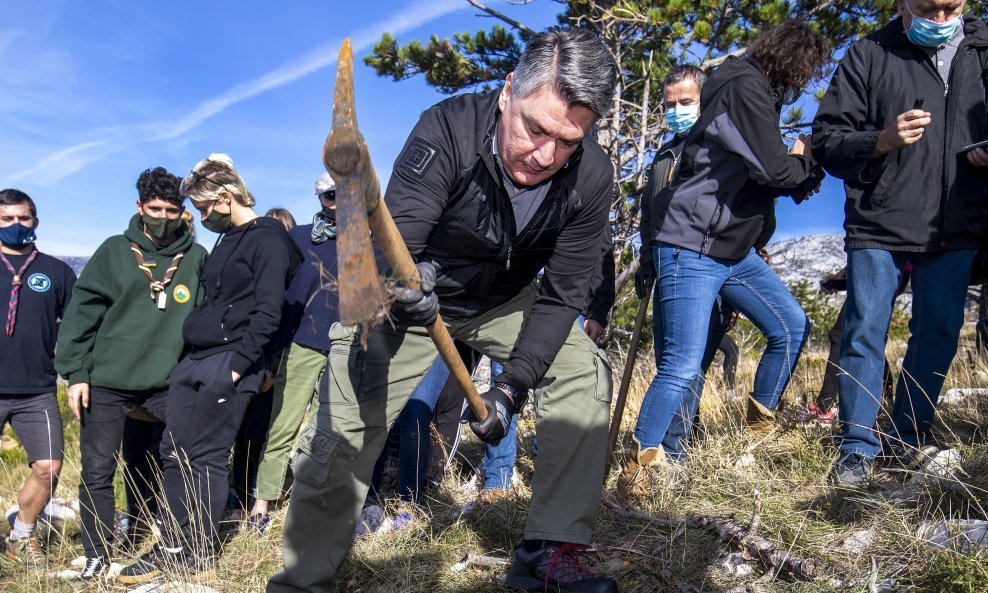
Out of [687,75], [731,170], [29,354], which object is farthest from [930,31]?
[29,354]

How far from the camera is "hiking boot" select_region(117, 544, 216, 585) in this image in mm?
3129

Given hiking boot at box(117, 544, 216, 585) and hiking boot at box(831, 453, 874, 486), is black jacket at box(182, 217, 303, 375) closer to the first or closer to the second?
hiking boot at box(117, 544, 216, 585)

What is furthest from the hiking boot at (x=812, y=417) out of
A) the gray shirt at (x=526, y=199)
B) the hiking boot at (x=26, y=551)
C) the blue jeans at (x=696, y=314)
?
the hiking boot at (x=26, y=551)

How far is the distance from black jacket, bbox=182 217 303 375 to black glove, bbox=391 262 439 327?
1.66 meters

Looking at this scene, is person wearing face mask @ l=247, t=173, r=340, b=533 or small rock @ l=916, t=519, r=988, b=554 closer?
small rock @ l=916, t=519, r=988, b=554

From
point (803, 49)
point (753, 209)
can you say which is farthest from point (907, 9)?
point (753, 209)

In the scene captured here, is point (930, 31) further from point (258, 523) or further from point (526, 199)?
point (258, 523)

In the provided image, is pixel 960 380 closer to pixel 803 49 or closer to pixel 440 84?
pixel 803 49

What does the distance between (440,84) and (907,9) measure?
547 cm

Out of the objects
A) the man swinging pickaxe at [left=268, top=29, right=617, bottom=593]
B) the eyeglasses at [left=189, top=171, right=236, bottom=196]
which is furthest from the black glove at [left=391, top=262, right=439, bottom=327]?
the eyeglasses at [left=189, top=171, right=236, bottom=196]

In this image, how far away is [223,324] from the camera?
3.59 m

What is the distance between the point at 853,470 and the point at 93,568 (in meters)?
3.62

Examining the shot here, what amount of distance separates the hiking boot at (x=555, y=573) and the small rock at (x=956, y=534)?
1.02 meters

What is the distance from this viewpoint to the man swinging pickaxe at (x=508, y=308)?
2305 millimetres
